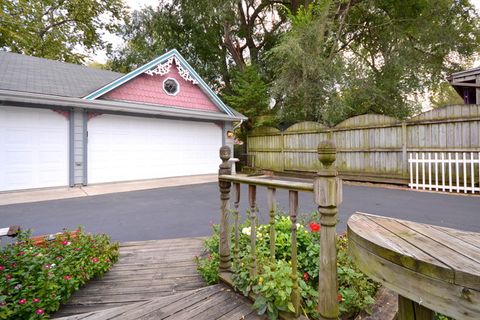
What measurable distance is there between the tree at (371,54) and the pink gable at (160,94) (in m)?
3.13

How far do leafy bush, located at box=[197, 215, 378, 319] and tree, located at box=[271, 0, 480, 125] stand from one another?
25.3 ft

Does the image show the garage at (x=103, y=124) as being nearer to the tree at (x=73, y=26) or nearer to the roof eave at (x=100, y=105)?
the roof eave at (x=100, y=105)

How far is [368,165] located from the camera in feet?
25.7

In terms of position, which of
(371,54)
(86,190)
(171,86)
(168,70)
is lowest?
(86,190)

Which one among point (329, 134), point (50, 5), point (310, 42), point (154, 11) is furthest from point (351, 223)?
point (50, 5)

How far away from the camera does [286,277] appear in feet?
5.58

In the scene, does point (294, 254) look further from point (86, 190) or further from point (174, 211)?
point (86, 190)

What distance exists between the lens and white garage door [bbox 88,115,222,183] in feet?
25.9

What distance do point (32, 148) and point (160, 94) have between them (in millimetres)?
4188

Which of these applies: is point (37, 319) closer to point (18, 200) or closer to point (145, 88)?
point (18, 200)

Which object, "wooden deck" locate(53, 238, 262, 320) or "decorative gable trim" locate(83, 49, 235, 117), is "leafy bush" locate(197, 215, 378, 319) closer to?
"wooden deck" locate(53, 238, 262, 320)

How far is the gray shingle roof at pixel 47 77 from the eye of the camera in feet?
22.7

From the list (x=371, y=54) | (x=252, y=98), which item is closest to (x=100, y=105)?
(x=252, y=98)

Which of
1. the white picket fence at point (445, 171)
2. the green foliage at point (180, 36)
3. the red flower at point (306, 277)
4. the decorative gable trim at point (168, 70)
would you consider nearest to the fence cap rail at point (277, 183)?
the red flower at point (306, 277)
